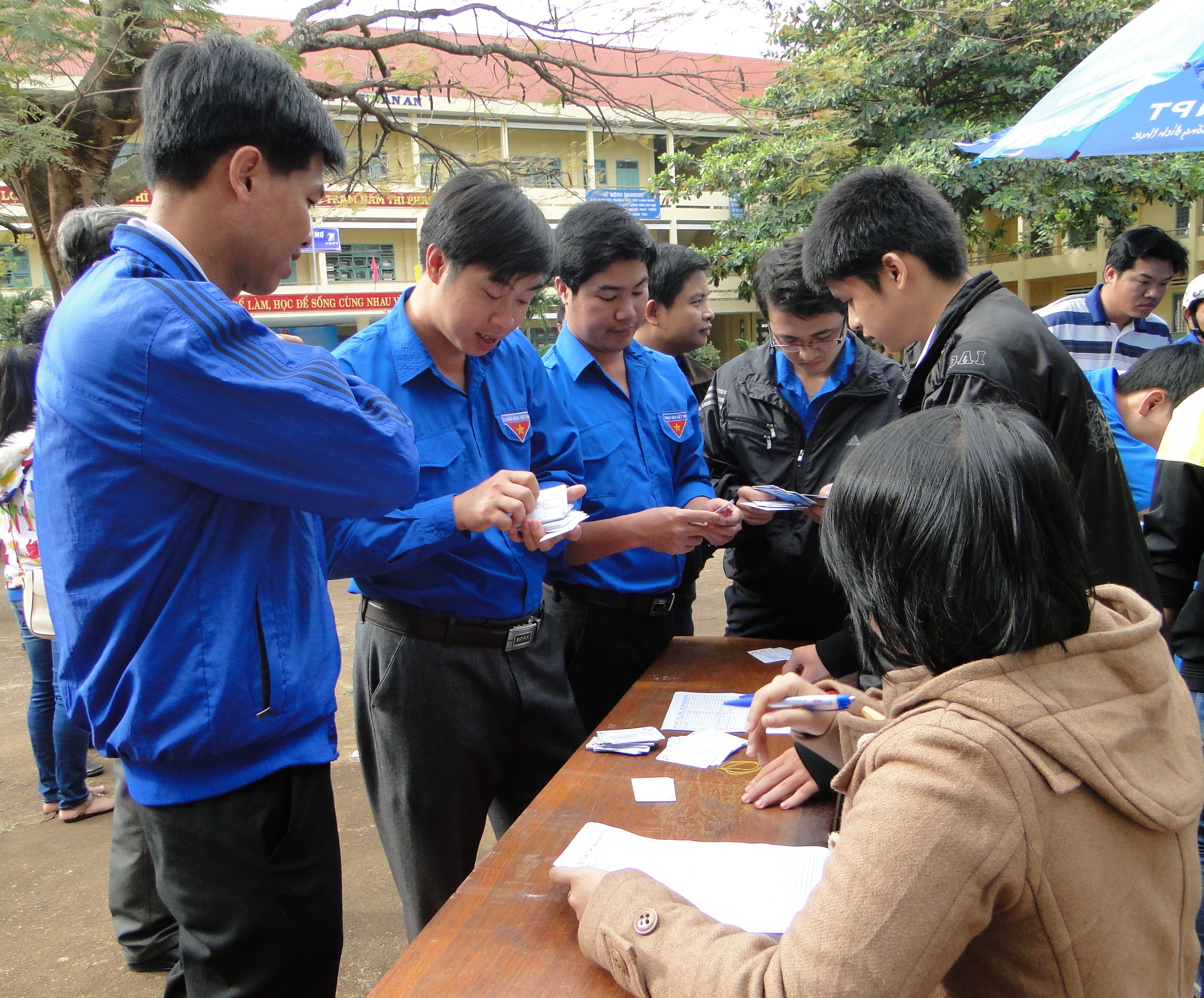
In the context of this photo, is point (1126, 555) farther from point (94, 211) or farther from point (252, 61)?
point (94, 211)

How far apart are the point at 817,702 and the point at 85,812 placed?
3.30 meters

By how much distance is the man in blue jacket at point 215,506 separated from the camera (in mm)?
1216

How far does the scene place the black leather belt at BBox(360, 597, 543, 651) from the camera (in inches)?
73.2

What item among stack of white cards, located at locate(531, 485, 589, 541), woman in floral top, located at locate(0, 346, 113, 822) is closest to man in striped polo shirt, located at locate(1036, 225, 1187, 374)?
stack of white cards, located at locate(531, 485, 589, 541)

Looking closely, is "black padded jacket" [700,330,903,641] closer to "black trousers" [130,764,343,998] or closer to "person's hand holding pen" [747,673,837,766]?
"person's hand holding pen" [747,673,837,766]

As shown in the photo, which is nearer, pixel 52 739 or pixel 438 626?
pixel 438 626

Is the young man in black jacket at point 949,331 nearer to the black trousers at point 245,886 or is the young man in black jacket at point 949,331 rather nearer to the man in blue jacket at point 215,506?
the man in blue jacket at point 215,506

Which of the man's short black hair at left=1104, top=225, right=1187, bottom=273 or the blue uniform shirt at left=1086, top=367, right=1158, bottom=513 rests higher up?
the man's short black hair at left=1104, top=225, right=1187, bottom=273

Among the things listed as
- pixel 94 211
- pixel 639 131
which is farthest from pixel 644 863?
pixel 639 131

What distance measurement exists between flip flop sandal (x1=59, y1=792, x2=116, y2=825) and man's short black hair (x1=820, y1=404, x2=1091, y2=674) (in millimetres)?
3544

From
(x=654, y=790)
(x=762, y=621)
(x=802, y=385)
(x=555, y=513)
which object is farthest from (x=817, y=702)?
(x=802, y=385)

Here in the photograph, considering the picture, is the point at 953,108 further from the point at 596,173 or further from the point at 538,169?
the point at 596,173

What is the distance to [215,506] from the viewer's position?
1288 mm

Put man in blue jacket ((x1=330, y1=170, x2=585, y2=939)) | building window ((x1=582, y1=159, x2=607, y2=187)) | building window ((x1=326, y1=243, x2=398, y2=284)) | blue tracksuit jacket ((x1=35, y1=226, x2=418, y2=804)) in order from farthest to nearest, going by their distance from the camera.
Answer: building window ((x1=326, y1=243, x2=398, y2=284)) → building window ((x1=582, y1=159, x2=607, y2=187)) → man in blue jacket ((x1=330, y1=170, x2=585, y2=939)) → blue tracksuit jacket ((x1=35, y1=226, x2=418, y2=804))
